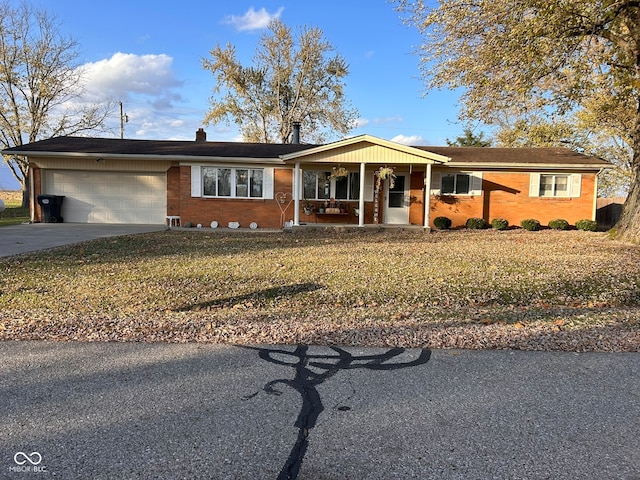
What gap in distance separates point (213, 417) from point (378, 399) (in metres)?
1.18

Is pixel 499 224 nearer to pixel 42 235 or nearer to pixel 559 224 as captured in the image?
pixel 559 224

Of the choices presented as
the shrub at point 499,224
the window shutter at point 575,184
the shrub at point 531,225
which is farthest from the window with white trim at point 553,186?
the shrub at point 499,224

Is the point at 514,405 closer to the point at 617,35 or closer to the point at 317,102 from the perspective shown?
the point at 617,35

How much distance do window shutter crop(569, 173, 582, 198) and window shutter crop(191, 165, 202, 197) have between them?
15.0 metres

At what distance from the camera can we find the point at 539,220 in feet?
61.9

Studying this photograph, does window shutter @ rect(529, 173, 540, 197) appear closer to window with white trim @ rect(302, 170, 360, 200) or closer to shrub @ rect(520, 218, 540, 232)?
shrub @ rect(520, 218, 540, 232)

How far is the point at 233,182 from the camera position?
18078 mm

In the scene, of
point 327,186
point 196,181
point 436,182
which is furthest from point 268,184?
point 436,182

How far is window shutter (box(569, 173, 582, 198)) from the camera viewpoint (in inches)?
737

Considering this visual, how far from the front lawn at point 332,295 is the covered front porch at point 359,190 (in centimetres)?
586

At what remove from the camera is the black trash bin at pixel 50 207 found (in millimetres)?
17953

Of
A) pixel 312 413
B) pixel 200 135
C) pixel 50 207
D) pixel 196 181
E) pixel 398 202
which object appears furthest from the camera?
pixel 200 135

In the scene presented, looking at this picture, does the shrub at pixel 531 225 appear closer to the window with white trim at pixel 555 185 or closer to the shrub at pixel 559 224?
the shrub at pixel 559 224

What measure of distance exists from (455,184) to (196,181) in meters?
10.5
